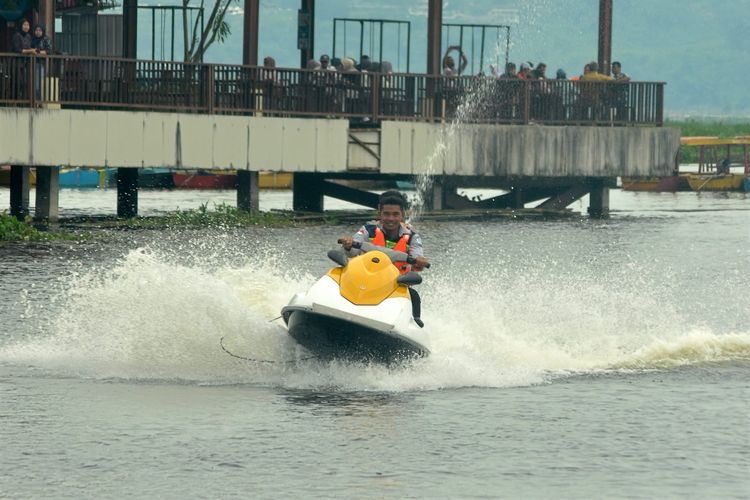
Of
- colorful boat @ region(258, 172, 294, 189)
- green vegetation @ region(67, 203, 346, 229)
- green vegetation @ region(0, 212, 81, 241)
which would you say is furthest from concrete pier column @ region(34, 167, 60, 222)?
colorful boat @ region(258, 172, 294, 189)

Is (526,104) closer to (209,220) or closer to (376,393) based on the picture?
(209,220)

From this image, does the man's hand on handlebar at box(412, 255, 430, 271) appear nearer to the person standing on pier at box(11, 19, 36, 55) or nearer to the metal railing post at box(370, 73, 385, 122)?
the person standing on pier at box(11, 19, 36, 55)

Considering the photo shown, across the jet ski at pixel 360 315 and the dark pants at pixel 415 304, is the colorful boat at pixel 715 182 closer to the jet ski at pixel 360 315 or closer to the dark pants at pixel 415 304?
the dark pants at pixel 415 304

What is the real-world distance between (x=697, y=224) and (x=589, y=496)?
97.1 feet

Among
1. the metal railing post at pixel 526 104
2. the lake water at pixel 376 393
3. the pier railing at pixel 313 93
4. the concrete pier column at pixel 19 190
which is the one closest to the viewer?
the lake water at pixel 376 393

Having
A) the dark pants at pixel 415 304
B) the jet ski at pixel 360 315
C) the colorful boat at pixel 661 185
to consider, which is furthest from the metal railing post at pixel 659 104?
the jet ski at pixel 360 315

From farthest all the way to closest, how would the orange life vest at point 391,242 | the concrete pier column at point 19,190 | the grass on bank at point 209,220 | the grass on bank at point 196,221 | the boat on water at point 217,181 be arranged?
the boat on water at point 217,181 < the concrete pier column at point 19,190 < the grass on bank at point 209,220 < the grass on bank at point 196,221 < the orange life vest at point 391,242

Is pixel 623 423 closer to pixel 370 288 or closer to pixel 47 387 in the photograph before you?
pixel 370 288

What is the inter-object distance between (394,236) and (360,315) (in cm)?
154

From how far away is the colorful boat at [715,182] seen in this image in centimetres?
6122

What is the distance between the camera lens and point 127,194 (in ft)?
122

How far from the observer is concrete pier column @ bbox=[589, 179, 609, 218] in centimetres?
4047

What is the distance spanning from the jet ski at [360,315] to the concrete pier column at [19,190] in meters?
20.0

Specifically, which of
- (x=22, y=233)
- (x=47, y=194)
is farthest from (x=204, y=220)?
(x=22, y=233)
